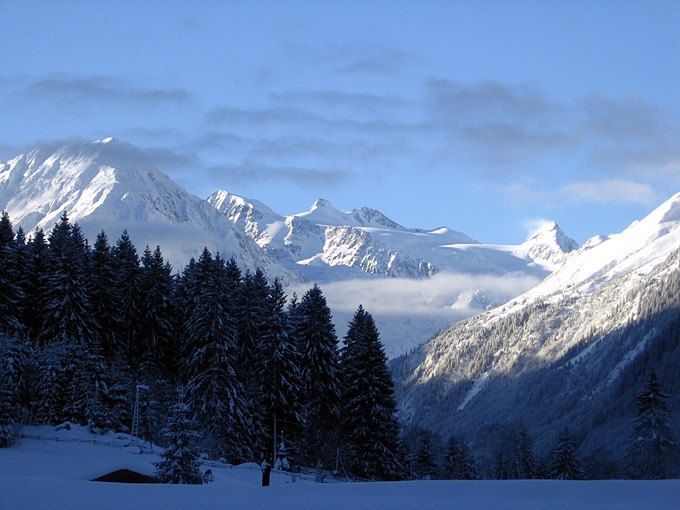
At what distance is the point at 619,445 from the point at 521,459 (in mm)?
76642

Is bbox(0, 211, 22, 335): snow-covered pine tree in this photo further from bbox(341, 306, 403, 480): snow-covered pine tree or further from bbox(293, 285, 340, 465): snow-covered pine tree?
bbox(341, 306, 403, 480): snow-covered pine tree

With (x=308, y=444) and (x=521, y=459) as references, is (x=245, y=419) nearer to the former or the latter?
(x=308, y=444)

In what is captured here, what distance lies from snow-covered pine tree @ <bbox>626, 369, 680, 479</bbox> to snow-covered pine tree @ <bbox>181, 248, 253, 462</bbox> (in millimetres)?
33561

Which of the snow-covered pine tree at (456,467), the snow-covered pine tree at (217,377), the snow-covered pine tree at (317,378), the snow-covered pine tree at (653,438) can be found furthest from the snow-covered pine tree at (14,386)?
the snow-covered pine tree at (653,438)

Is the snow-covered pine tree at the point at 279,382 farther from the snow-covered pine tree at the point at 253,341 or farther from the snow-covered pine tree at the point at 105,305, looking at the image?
the snow-covered pine tree at the point at 105,305

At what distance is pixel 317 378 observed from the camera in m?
63.7

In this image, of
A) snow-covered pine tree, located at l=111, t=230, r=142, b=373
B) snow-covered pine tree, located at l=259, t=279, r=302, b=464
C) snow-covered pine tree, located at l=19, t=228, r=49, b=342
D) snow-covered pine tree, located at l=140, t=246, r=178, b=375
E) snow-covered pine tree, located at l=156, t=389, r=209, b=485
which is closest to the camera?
snow-covered pine tree, located at l=156, t=389, r=209, b=485

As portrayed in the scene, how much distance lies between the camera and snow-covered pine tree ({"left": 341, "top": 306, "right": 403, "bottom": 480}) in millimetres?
59719

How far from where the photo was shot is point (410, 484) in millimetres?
25578

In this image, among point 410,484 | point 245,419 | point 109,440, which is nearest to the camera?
point 410,484

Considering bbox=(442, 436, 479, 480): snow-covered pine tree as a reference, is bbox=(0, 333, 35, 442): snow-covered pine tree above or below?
above

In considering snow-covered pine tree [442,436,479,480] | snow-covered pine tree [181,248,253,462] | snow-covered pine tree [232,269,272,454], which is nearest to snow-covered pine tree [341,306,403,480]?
snow-covered pine tree [232,269,272,454]

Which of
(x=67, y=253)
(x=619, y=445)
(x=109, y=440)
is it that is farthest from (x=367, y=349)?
(x=619, y=445)

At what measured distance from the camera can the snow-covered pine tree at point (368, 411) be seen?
59.7 meters
